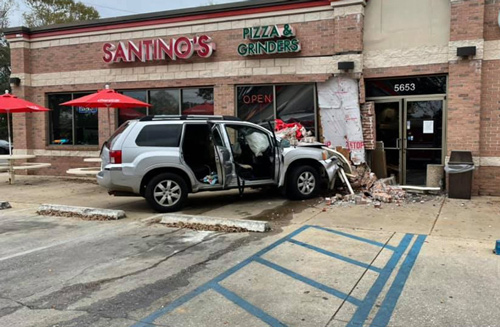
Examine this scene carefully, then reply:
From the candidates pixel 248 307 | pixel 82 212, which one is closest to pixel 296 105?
pixel 82 212

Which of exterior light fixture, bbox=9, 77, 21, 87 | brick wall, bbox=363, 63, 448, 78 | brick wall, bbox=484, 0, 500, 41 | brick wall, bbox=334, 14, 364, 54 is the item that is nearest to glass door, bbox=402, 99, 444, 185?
brick wall, bbox=363, 63, 448, 78

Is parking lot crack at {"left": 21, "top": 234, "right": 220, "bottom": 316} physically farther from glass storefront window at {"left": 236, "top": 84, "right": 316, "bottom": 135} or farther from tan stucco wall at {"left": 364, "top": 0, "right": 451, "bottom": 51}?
tan stucco wall at {"left": 364, "top": 0, "right": 451, "bottom": 51}

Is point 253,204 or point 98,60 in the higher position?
point 98,60

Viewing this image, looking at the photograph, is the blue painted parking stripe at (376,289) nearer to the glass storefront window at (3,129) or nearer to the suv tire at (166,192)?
the suv tire at (166,192)

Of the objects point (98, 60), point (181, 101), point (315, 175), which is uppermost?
point (98, 60)

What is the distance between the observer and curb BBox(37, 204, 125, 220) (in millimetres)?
8391

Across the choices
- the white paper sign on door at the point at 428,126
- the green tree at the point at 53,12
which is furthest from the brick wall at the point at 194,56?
→ the green tree at the point at 53,12

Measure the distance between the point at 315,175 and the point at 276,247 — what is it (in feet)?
13.1

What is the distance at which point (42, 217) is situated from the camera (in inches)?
344

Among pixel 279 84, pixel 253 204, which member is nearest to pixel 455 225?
pixel 253 204

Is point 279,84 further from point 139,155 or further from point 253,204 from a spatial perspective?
point 139,155

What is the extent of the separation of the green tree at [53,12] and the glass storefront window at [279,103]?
2884cm

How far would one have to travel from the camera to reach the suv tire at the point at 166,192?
8602 mm

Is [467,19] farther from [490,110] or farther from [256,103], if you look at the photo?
[256,103]
